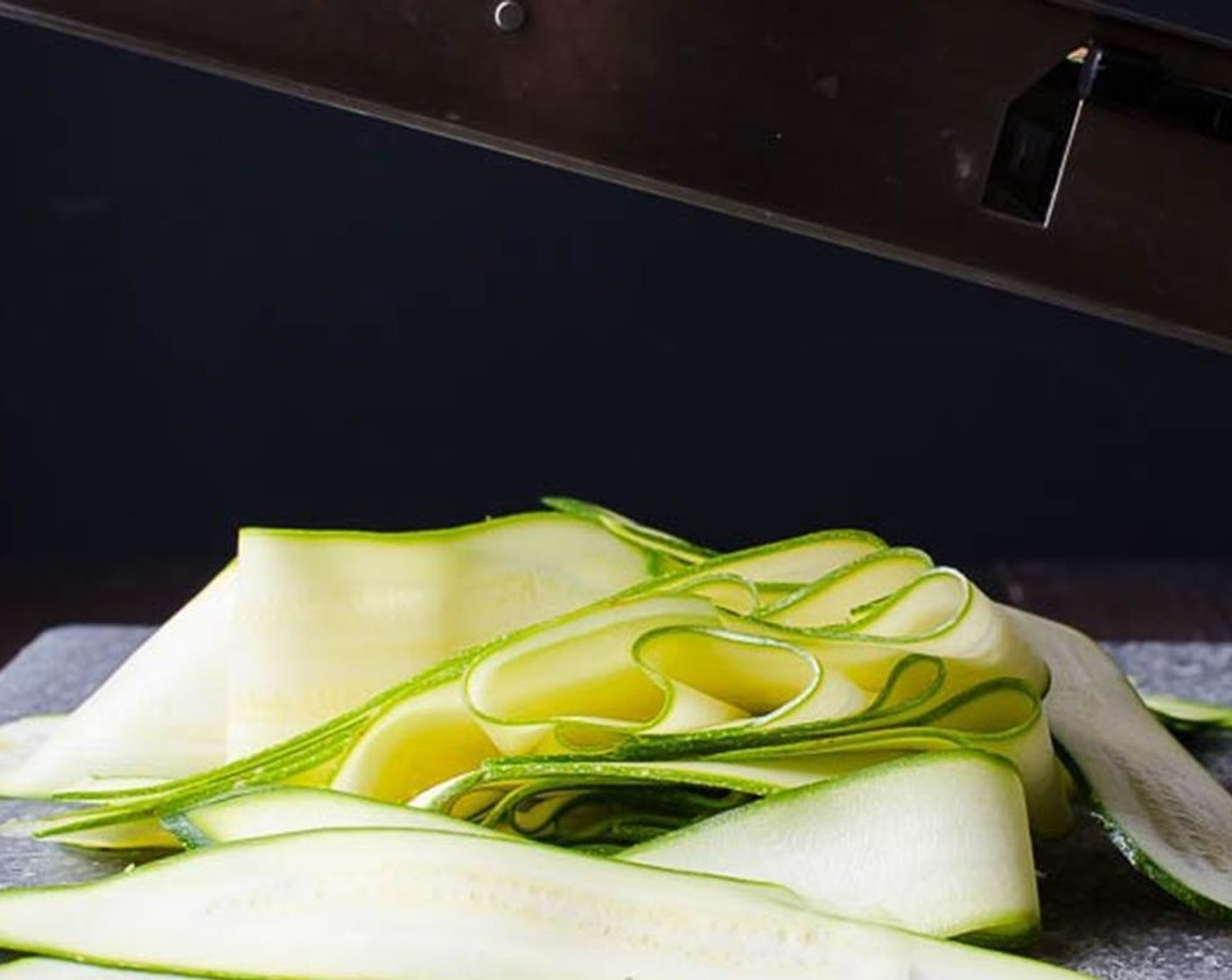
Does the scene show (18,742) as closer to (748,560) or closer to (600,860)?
(748,560)

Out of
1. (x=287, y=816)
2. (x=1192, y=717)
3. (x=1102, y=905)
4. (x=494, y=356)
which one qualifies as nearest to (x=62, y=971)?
(x=287, y=816)

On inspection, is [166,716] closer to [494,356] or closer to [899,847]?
[899,847]

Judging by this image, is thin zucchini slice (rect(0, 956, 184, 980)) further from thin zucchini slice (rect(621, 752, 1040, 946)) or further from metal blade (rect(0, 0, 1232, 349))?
metal blade (rect(0, 0, 1232, 349))

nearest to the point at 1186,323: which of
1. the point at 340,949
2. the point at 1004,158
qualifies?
the point at 1004,158

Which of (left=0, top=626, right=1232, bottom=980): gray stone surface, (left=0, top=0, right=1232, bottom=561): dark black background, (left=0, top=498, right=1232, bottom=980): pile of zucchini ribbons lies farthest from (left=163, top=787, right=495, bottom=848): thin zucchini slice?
(left=0, top=0, right=1232, bottom=561): dark black background

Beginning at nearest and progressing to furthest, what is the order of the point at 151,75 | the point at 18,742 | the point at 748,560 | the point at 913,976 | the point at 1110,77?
the point at 913,976, the point at 1110,77, the point at 748,560, the point at 18,742, the point at 151,75

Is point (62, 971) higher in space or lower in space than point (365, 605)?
lower

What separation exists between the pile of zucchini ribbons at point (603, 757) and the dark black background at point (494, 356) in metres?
1.74

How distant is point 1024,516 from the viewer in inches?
128

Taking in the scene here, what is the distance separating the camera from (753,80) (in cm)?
111

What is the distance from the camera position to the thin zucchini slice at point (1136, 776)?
117 cm

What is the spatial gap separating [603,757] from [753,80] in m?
0.31

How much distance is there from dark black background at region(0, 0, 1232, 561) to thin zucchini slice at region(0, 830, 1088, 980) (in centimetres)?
216

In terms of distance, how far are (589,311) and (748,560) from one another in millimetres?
1882
